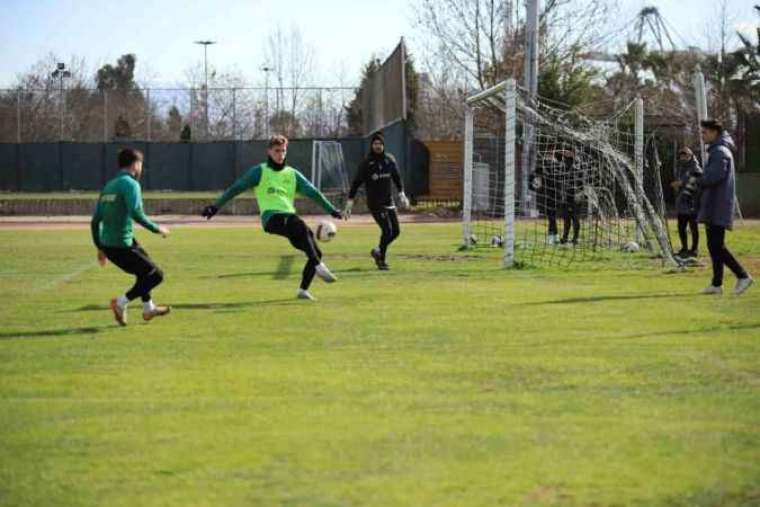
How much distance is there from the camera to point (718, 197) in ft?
45.0

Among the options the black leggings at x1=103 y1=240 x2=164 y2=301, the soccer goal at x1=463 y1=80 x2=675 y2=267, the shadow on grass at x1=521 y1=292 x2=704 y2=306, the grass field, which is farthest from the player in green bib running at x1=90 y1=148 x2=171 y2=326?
the soccer goal at x1=463 y1=80 x2=675 y2=267

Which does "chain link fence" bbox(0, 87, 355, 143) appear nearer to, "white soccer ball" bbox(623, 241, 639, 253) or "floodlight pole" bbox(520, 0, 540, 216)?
"floodlight pole" bbox(520, 0, 540, 216)

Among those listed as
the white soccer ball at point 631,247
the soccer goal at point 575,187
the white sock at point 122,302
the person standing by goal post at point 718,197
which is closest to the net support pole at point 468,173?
the soccer goal at point 575,187

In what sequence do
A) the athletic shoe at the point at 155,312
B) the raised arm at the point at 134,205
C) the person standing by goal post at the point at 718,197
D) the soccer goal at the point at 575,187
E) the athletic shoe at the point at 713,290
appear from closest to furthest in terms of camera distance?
the raised arm at the point at 134,205, the athletic shoe at the point at 155,312, the person standing by goal post at the point at 718,197, the athletic shoe at the point at 713,290, the soccer goal at the point at 575,187

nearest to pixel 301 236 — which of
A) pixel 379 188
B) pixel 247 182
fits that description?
pixel 247 182

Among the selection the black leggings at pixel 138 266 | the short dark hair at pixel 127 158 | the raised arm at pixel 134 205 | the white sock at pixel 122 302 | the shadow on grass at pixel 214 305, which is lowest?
the shadow on grass at pixel 214 305

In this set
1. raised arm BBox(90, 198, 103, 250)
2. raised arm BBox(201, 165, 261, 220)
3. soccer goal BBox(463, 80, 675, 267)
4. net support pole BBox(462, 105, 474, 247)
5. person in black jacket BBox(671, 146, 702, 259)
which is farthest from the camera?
net support pole BBox(462, 105, 474, 247)

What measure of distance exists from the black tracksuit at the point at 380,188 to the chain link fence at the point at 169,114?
32560 mm

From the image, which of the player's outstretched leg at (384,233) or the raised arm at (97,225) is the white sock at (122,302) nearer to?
the raised arm at (97,225)

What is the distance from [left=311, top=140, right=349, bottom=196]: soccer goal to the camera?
148 ft

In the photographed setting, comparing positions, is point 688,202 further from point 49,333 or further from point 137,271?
point 49,333

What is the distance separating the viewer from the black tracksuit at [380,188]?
60.5 feet

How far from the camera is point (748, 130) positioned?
4222cm

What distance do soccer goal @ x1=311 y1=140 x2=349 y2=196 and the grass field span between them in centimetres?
2992
